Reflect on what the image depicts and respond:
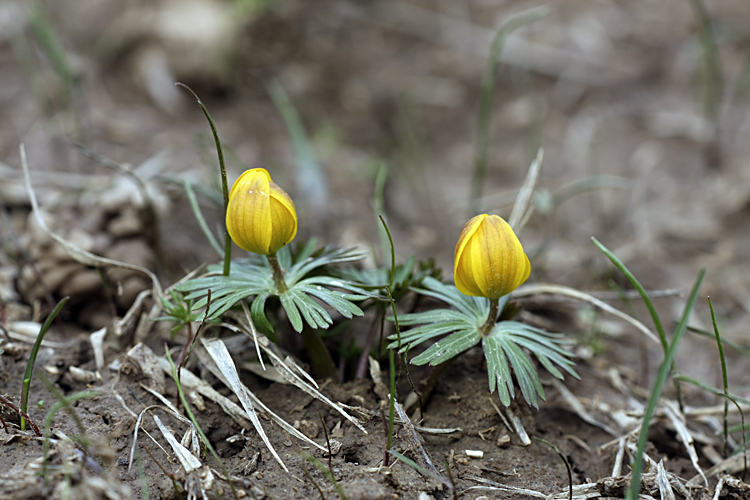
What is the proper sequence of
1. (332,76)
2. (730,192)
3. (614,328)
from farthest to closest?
(332,76), (730,192), (614,328)

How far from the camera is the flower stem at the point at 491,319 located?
1587 millimetres

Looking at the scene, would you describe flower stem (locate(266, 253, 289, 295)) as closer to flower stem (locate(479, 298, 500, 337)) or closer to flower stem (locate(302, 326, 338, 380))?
flower stem (locate(302, 326, 338, 380))

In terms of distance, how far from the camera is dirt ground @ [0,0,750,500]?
1.61 metres

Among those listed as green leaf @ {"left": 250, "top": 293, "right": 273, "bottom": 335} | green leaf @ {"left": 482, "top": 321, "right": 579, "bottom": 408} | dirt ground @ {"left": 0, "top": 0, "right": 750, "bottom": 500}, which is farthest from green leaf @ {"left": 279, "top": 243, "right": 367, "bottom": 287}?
green leaf @ {"left": 482, "top": 321, "right": 579, "bottom": 408}

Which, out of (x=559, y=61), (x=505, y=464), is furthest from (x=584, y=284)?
(x=559, y=61)

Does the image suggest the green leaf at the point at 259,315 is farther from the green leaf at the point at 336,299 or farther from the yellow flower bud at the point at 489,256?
the yellow flower bud at the point at 489,256

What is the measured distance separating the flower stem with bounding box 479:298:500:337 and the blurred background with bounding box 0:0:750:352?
147 cm

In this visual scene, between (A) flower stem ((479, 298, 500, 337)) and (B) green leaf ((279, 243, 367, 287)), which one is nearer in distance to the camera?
(A) flower stem ((479, 298, 500, 337))

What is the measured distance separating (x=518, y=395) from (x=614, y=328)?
1258mm

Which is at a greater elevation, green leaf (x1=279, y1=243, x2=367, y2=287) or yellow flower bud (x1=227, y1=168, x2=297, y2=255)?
yellow flower bud (x1=227, y1=168, x2=297, y2=255)

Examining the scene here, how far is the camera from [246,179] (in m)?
1.52

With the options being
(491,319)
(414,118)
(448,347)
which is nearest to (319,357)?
(448,347)

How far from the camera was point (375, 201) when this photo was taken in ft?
7.45

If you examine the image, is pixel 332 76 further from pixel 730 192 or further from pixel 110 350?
pixel 110 350
